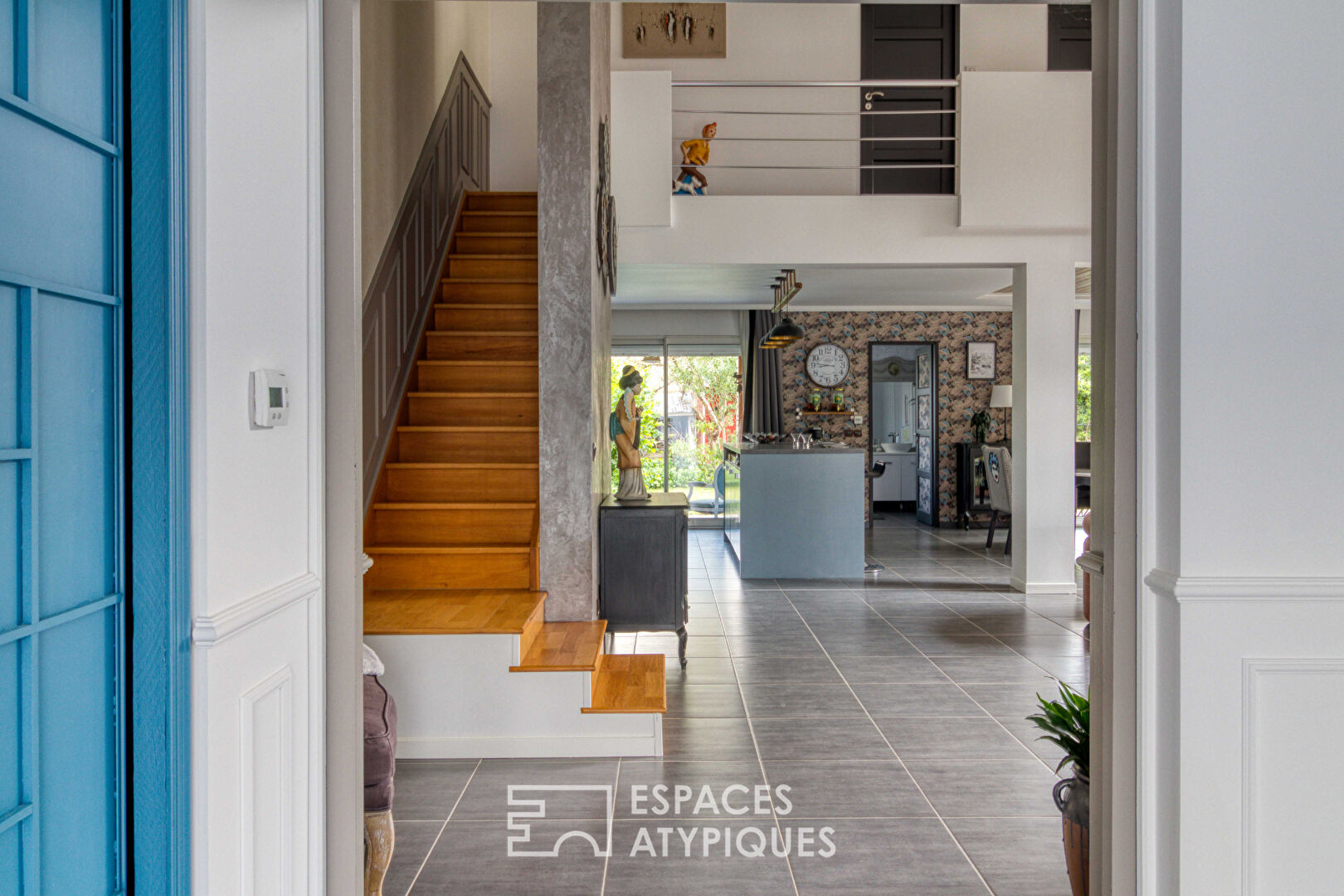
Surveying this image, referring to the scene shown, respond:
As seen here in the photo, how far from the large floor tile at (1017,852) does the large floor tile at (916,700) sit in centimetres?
106

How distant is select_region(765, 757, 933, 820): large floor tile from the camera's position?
2867mm

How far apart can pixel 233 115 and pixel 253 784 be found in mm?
1031

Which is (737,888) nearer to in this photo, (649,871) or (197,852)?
(649,871)

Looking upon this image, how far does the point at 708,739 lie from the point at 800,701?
2.12 ft

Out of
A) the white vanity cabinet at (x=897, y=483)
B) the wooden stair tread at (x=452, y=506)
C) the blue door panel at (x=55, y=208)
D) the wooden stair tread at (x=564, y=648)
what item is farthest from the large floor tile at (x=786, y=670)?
the white vanity cabinet at (x=897, y=483)

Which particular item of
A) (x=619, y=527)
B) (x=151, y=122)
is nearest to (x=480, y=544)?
(x=619, y=527)

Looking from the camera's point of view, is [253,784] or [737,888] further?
[737,888]

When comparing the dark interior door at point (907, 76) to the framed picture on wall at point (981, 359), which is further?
the framed picture on wall at point (981, 359)

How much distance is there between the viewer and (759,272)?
23.6ft

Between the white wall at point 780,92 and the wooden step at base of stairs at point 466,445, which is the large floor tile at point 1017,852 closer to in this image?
the wooden step at base of stairs at point 466,445

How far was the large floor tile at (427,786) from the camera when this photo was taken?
2887 millimetres

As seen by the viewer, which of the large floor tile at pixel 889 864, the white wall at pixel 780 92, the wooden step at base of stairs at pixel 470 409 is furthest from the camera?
the white wall at pixel 780 92

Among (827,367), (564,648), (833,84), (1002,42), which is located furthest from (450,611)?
(827,367)

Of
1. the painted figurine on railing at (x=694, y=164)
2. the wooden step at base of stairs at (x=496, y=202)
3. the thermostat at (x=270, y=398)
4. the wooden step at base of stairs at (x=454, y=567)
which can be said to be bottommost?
the wooden step at base of stairs at (x=454, y=567)
